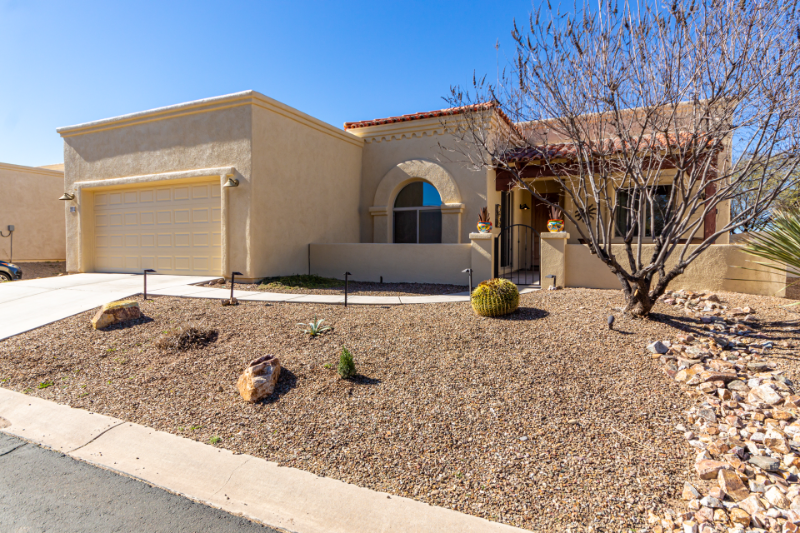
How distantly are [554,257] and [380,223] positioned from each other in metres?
6.07

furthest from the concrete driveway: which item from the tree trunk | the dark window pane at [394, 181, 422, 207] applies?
the tree trunk

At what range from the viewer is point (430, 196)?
44.0ft

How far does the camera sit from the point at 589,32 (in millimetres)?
5746

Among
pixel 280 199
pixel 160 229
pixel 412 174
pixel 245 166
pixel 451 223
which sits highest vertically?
pixel 412 174

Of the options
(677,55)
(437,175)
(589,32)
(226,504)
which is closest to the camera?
(226,504)

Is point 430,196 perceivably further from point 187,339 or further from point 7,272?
point 7,272

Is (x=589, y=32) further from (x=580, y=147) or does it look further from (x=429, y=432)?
(x=429, y=432)

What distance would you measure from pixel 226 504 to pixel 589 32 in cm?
636

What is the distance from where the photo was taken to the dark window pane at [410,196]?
1361 centimetres

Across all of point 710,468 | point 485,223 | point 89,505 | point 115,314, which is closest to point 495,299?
point 710,468

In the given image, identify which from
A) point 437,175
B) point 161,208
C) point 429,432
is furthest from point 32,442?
point 437,175

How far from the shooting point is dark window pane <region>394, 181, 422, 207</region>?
1361 cm

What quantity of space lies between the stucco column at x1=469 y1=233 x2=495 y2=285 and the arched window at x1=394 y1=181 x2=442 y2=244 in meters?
3.07

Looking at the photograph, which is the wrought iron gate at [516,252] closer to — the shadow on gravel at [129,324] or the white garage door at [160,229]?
the white garage door at [160,229]
